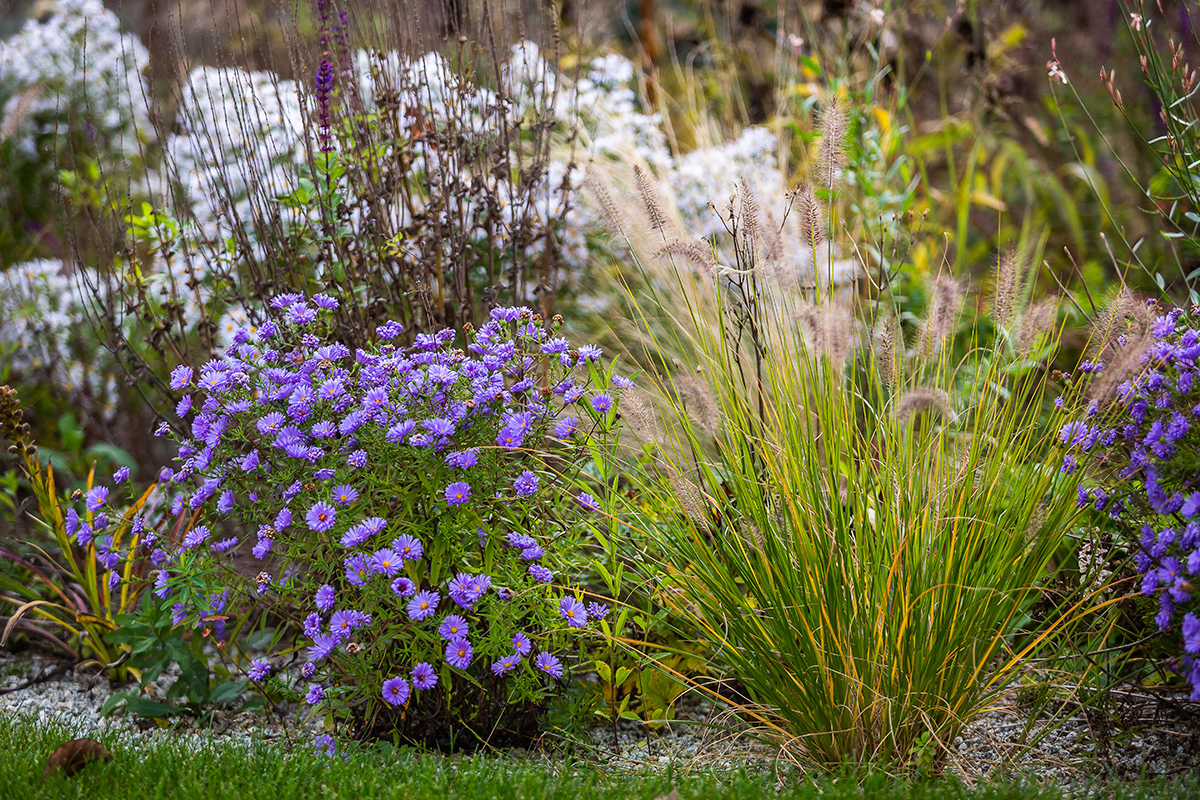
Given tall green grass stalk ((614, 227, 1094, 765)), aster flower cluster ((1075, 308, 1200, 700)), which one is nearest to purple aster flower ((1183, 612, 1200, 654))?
aster flower cluster ((1075, 308, 1200, 700))

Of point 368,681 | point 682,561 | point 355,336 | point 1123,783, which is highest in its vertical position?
point 355,336

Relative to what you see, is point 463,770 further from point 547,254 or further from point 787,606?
point 547,254

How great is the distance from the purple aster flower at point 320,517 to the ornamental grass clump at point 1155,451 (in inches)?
69.2

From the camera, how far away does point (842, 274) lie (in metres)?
4.13

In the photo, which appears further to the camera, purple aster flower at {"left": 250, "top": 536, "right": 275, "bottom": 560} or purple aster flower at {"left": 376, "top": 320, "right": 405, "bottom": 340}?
purple aster flower at {"left": 376, "top": 320, "right": 405, "bottom": 340}

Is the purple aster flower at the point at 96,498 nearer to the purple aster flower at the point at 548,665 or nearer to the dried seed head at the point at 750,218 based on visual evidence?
the purple aster flower at the point at 548,665

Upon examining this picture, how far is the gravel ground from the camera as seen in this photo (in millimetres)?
2367

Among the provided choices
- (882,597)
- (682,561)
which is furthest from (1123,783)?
(682,561)

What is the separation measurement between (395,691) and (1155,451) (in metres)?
1.84

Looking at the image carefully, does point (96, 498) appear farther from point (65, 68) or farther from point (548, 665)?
point (65, 68)

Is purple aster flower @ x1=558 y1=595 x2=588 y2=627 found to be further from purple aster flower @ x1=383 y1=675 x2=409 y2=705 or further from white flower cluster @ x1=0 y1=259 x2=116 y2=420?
white flower cluster @ x1=0 y1=259 x2=116 y2=420

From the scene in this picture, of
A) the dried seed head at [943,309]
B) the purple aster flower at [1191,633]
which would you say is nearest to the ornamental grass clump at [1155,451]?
the purple aster flower at [1191,633]

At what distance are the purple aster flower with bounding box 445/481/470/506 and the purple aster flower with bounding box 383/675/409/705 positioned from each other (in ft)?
1.49

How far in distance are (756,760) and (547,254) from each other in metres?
1.82
